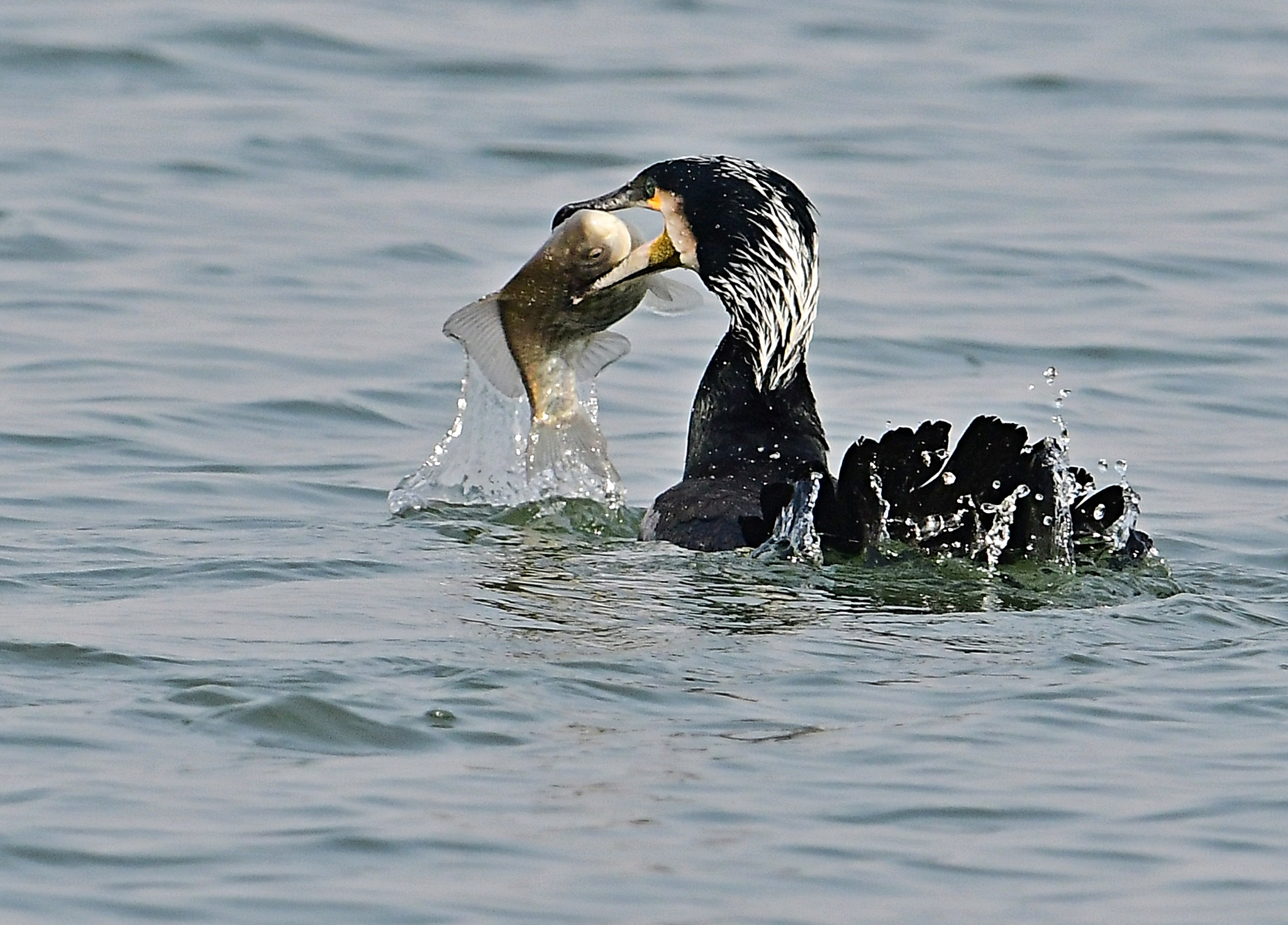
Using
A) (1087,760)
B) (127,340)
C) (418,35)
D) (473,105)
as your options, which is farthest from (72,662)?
(418,35)

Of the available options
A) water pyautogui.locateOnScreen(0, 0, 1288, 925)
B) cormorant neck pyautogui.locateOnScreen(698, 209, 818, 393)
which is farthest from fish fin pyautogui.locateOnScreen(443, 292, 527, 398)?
cormorant neck pyautogui.locateOnScreen(698, 209, 818, 393)

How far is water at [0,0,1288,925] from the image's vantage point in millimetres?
4895

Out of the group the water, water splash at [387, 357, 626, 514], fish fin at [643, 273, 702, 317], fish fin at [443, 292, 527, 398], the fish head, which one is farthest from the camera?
water splash at [387, 357, 626, 514]

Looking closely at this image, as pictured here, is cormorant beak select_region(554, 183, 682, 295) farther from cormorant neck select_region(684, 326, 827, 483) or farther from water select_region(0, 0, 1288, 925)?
water select_region(0, 0, 1288, 925)

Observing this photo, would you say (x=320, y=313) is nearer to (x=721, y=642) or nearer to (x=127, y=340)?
(x=127, y=340)

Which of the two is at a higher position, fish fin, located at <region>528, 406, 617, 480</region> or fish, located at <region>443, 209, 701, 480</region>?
fish, located at <region>443, 209, 701, 480</region>

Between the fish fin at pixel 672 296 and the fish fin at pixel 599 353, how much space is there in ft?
0.58

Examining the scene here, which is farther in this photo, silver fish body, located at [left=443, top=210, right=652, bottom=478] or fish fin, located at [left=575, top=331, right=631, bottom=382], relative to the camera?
fish fin, located at [left=575, top=331, right=631, bottom=382]

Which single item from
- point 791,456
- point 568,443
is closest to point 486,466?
point 568,443

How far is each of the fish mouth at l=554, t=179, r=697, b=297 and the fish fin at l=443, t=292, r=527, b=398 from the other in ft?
1.04

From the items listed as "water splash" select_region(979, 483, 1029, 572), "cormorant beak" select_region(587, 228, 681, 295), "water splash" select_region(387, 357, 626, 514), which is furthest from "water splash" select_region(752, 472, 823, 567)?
"water splash" select_region(387, 357, 626, 514)

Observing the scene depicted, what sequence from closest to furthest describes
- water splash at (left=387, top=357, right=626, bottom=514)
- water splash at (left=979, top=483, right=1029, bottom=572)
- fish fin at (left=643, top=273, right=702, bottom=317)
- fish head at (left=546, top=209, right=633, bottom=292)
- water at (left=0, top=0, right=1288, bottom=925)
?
1. water at (left=0, top=0, right=1288, bottom=925)
2. water splash at (left=979, top=483, right=1029, bottom=572)
3. fish head at (left=546, top=209, right=633, bottom=292)
4. fish fin at (left=643, top=273, right=702, bottom=317)
5. water splash at (left=387, top=357, right=626, bottom=514)

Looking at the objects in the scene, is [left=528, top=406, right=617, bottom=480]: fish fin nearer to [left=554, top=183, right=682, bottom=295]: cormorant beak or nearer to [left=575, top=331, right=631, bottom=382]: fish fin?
[left=575, top=331, right=631, bottom=382]: fish fin

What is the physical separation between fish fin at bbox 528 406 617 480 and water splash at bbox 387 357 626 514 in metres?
0.28
